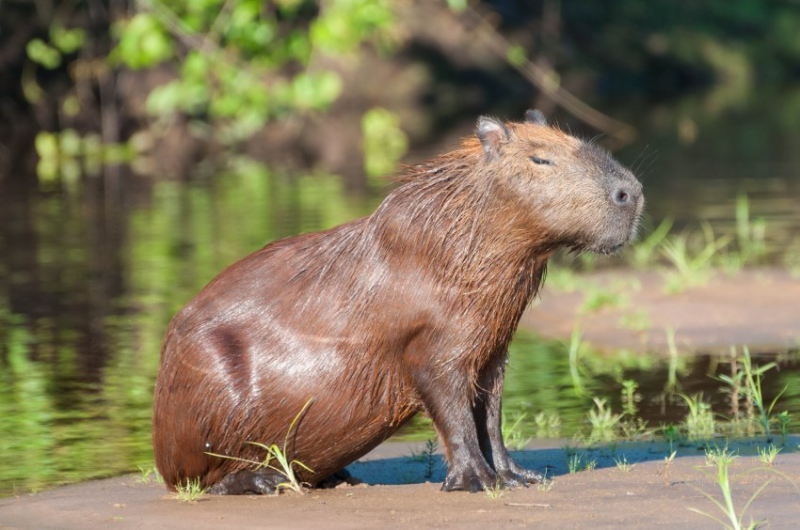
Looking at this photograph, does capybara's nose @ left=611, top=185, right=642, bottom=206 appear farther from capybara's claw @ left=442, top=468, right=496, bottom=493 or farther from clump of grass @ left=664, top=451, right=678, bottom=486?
capybara's claw @ left=442, top=468, right=496, bottom=493

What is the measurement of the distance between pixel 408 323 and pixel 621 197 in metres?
0.86

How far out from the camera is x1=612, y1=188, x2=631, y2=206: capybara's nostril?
4.82m

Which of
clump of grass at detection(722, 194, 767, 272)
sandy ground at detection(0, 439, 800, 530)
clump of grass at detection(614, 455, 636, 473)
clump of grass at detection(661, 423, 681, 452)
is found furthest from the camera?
clump of grass at detection(722, 194, 767, 272)

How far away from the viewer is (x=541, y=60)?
101 ft

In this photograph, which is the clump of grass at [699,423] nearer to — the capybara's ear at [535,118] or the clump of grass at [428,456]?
the clump of grass at [428,456]

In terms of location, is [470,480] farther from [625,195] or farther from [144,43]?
[144,43]

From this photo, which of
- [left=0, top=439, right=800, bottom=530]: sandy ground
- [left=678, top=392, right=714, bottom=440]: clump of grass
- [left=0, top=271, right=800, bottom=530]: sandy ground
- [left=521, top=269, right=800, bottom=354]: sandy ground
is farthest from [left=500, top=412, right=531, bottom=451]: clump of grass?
[left=521, top=269, right=800, bottom=354]: sandy ground

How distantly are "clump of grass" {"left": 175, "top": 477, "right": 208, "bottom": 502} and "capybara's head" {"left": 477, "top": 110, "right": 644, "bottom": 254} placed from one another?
1.53 m

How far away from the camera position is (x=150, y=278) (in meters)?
11.2

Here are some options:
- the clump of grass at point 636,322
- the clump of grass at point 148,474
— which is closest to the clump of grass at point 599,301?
the clump of grass at point 636,322

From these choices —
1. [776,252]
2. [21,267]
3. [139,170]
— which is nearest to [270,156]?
[139,170]

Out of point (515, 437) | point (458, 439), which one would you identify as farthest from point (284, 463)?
point (515, 437)

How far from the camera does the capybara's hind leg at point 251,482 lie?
16.6 ft

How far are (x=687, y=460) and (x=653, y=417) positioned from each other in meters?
1.41
